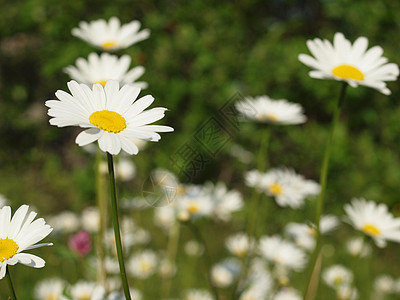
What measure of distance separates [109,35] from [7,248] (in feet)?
2.77

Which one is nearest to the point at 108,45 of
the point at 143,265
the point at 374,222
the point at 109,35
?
the point at 109,35

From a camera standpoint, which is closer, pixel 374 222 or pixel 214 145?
pixel 374 222

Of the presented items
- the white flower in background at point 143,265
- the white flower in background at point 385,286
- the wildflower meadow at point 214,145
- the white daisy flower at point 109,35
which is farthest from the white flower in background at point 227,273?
the white daisy flower at point 109,35

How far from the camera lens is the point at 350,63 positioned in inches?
40.4

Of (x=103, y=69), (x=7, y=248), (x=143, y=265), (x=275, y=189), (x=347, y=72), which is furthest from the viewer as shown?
(x=143, y=265)

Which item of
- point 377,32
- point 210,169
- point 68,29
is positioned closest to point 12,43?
point 68,29

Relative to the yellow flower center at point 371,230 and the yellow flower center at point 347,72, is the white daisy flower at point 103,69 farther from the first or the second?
the yellow flower center at point 371,230

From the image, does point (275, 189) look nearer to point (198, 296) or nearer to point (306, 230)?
point (306, 230)

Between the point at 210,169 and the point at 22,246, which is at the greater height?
the point at 210,169

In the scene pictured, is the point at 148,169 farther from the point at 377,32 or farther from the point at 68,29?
the point at 377,32

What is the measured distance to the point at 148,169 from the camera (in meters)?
3.19

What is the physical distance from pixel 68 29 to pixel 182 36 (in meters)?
0.86

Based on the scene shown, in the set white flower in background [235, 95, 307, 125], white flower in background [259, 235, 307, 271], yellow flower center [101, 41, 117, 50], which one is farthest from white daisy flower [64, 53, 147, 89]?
white flower in background [259, 235, 307, 271]

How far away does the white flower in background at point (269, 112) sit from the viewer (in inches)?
47.9
